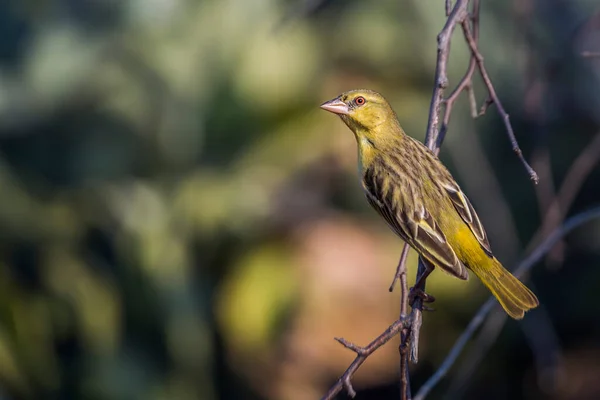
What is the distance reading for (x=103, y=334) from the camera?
8.17 metres

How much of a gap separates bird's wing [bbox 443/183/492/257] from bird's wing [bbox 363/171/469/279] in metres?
0.13

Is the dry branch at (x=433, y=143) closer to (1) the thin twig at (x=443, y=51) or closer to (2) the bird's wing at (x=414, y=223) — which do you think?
(1) the thin twig at (x=443, y=51)

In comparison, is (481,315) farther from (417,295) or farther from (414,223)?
(414,223)

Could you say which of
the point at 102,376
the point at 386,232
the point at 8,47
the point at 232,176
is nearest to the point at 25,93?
the point at 8,47

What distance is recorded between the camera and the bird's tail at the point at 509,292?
11.3ft

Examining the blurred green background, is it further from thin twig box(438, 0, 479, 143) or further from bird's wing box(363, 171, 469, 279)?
thin twig box(438, 0, 479, 143)

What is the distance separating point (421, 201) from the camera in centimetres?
398

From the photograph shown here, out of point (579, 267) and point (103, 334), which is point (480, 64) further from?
point (579, 267)

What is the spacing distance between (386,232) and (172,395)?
313 cm

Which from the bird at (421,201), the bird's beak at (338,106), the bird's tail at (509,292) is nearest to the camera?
Result: the bird's tail at (509,292)

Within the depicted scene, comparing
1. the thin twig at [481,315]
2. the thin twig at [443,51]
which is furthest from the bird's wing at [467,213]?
the thin twig at [443,51]

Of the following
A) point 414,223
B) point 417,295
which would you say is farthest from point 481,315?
point 414,223

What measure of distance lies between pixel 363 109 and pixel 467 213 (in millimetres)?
735

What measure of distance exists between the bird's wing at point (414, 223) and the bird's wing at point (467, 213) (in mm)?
132
